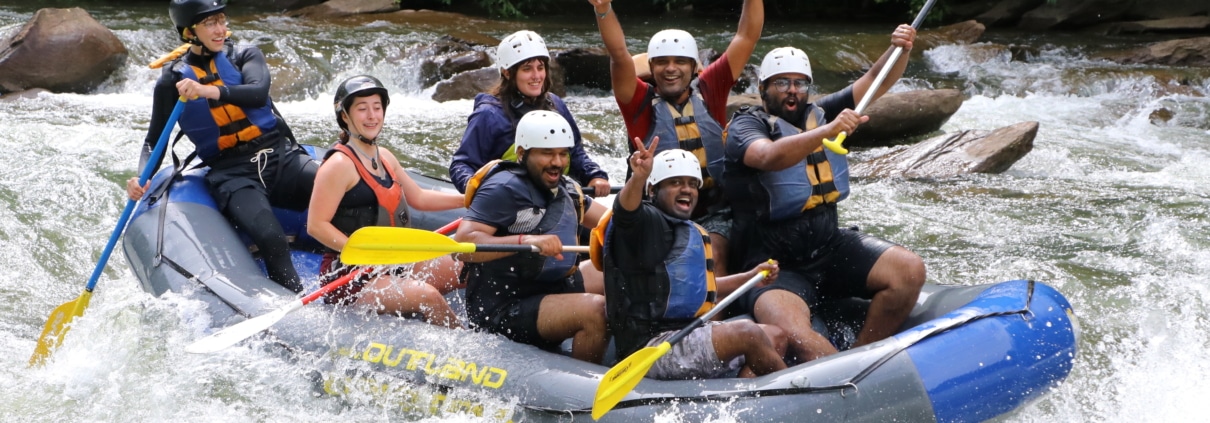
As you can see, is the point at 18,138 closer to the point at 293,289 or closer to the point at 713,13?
the point at 293,289

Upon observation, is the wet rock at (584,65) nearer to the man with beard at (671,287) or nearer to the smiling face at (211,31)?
the smiling face at (211,31)

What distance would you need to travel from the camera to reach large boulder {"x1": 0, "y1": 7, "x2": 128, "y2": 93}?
375 inches

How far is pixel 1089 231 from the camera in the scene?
6.86 metres

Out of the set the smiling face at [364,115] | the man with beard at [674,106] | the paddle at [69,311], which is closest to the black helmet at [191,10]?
the paddle at [69,311]

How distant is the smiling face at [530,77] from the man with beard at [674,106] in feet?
0.90

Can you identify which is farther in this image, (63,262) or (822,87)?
(822,87)

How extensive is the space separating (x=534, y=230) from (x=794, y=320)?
927 millimetres

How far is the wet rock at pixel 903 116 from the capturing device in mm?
9055

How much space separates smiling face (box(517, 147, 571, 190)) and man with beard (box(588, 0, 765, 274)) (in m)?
0.62

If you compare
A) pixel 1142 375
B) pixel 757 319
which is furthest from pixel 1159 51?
pixel 757 319

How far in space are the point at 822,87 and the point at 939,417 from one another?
8386mm

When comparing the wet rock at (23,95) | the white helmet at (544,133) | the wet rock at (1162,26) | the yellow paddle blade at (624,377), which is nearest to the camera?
the yellow paddle blade at (624,377)

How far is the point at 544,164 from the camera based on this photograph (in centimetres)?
366

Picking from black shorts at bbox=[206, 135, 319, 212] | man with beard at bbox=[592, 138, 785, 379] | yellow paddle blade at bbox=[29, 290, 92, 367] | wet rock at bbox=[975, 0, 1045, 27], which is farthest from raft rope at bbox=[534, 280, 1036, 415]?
wet rock at bbox=[975, 0, 1045, 27]
